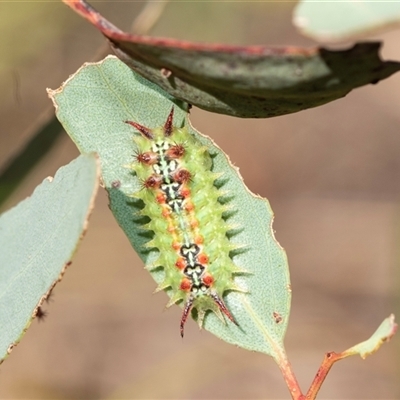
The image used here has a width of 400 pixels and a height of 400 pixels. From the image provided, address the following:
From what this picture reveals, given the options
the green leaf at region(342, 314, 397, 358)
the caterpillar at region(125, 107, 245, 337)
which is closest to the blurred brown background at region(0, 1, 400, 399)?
the caterpillar at region(125, 107, 245, 337)


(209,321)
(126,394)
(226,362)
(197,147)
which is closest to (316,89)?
(197,147)

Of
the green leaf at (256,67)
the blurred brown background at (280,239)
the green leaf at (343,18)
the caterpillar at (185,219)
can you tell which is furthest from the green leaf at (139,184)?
the blurred brown background at (280,239)

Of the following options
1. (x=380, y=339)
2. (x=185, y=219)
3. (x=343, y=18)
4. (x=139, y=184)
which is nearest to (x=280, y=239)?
(x=185, y=219)

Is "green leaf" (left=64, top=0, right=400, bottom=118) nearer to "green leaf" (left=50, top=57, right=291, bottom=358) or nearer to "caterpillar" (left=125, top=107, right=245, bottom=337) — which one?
"green leaf" (left=50, top=57, right=291, bottom=358)

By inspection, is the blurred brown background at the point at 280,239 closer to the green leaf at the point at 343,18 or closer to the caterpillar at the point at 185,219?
the caterpillar at the point at 185,219

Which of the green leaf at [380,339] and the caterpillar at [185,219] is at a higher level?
the caterpillar at [185,219]

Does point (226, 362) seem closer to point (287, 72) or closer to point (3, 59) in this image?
point (3, 59)
